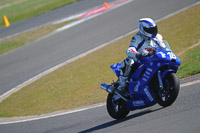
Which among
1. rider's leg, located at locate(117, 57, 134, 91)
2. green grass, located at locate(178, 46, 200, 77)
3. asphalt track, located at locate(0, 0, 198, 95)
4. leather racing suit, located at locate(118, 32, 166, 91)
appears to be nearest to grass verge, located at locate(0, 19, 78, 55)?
asphalt track, located at locate(0, 0, 198, 95)

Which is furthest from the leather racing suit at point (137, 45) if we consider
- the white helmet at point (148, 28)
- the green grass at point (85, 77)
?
the green grass at point (85, 77)

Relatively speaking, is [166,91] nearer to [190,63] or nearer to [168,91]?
[168,91]

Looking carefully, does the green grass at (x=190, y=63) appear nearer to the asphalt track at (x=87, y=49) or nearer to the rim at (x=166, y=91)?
the asphalt track at (x=87, y=49)

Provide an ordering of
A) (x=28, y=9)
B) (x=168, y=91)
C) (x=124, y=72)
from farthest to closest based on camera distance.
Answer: (x=28, y=9) → (x=124, y=72) → (x=168, y=91)

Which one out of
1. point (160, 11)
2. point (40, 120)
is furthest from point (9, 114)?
point (160, 11)

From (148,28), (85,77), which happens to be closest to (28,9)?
(85,77)

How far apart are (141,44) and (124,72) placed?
26.8 inches

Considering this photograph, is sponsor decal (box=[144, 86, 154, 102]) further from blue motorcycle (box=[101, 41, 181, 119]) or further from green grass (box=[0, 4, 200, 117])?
green grass (box=[0, 4, 200, 117])

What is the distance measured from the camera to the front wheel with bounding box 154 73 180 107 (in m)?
6.11

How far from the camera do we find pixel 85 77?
40.1 ft

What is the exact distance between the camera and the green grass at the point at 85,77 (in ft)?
33.3

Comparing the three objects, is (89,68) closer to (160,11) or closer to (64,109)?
(64,109)

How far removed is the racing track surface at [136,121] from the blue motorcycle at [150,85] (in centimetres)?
22

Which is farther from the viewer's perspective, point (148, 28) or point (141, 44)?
point (141, 44)
